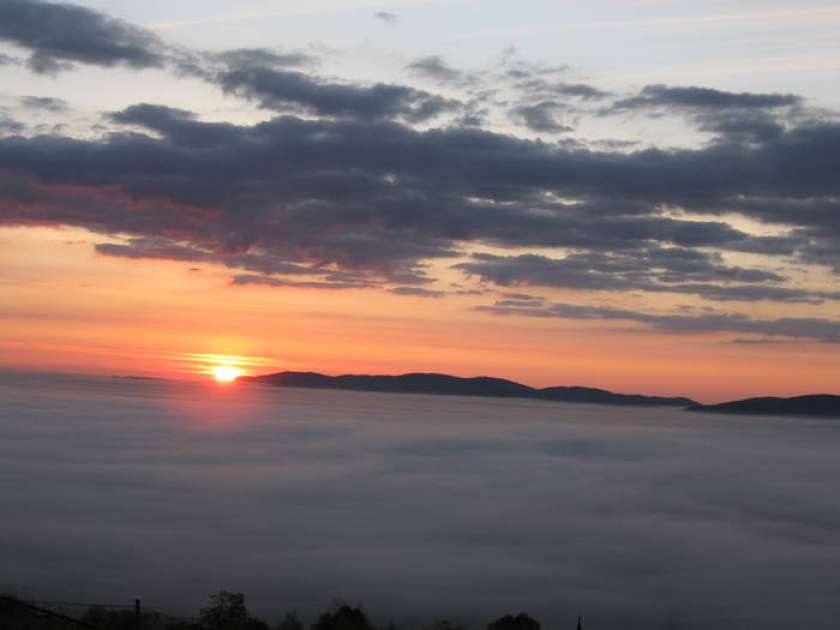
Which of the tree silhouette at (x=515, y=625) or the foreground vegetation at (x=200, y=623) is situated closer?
the foreground vegetation at (x=200, y=623)

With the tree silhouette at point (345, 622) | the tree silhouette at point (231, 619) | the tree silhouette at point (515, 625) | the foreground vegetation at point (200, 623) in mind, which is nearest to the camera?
the foreground vegetation at point (200, 623)

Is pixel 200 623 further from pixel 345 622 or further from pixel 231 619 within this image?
pixel 345 622

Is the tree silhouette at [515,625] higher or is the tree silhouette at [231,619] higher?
the tree silhouette at [231,619]

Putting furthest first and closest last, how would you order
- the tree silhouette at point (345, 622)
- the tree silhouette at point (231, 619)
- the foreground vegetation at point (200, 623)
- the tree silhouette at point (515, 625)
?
the tree silhouette at point (515, 625) → the tree silhouette at point (345, 622) → the tree silhouette at point (231, 619) → the foreground vegetation at point (200, 623)

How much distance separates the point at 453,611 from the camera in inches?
2581

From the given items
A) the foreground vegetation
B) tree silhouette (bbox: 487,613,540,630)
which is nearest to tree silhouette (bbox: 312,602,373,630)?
the foreground vegetation

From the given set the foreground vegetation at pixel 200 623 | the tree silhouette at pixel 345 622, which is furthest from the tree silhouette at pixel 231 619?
the tree silhouette at pixel 345 622

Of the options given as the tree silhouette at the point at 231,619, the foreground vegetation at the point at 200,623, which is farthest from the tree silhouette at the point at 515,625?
the tree silhouette at the point at 231,619

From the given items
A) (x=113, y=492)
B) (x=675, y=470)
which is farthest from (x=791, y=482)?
(x=113, y=492)

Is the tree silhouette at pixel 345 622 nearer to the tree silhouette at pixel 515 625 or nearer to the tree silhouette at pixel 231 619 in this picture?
the tree silhouette at pixel 231 619

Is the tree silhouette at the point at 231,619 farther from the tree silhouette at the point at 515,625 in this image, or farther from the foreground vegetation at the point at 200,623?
the tree silhouette at the point at 515,625

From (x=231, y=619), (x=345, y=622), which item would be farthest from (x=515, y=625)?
(x=231, y=619)

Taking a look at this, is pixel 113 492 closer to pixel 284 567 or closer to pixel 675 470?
pixel 284 567

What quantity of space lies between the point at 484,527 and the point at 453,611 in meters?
43.9
